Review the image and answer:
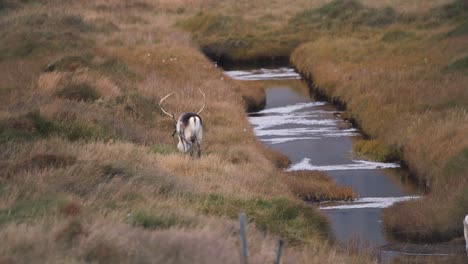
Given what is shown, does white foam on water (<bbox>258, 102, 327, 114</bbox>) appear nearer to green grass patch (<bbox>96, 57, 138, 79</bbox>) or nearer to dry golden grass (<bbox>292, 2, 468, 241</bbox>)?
dry golden grass (<bbox>292, 2, 468, 241</bbox>)

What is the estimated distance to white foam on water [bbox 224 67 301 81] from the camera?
39.2 m

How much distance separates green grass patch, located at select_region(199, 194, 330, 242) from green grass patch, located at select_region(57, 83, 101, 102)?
8.84 meters

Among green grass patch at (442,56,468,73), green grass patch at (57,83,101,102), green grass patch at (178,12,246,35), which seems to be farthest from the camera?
green grass patch at (178,12,246,35)

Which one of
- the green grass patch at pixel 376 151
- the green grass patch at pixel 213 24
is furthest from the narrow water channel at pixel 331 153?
the green grass patch at pixel 213 24

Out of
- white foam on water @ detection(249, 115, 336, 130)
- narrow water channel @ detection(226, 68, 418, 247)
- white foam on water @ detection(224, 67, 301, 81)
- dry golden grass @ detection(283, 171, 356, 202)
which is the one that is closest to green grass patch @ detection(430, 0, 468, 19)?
white foam on water @ detection(224, 67, 301, 81)

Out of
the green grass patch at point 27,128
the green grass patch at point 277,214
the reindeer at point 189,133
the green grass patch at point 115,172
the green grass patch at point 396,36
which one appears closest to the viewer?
the green grass patch at point 277,214

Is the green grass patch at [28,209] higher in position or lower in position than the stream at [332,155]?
higher

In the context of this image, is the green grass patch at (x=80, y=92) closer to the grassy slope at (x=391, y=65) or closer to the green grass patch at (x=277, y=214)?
the grassy slope at (x=391, y=65)

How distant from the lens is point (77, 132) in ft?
60.8

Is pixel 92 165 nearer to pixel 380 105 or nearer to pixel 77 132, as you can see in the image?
pixel 77 132

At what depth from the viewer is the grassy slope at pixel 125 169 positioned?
33.4 ft

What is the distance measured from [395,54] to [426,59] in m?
3.25

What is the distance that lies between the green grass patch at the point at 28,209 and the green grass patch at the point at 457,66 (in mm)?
19327

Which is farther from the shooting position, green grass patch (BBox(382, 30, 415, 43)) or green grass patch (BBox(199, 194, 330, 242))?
green grass patch (BBox(382, 30, 415, 43))
